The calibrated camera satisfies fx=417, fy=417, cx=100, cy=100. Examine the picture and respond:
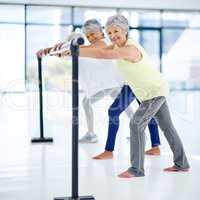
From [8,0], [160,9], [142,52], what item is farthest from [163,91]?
[160,9]

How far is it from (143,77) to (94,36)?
0.72 metres

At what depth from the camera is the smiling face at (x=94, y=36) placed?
3.19 m

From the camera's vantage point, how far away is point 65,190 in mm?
2443

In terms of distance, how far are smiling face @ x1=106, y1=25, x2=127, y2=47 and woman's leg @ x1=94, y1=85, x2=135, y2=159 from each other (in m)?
0.78

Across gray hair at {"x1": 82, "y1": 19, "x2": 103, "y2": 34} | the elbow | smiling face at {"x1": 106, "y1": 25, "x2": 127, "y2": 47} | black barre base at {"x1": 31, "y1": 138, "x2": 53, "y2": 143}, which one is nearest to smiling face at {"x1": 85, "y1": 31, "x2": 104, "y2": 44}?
gray hair at {"x1": 82, "y1": 19, "x2": 103, "y2": 34}

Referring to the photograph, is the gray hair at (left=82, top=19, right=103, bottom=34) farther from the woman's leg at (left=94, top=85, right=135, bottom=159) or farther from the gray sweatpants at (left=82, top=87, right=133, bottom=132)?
the gray sweatpants at (left=82, top=87, right=133, bottom=132)

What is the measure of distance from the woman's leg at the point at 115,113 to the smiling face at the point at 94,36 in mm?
490

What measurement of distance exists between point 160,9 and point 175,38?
3003 millimetres

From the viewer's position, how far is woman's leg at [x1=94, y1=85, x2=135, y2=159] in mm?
3309

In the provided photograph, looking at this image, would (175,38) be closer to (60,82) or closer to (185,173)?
(60,82)

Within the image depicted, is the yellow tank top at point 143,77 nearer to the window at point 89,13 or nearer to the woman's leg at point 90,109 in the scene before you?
the woman's leg at point 90,109

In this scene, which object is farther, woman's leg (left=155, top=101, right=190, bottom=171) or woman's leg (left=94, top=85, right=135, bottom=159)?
woman's leg (left=94, top=85, right=135, bottom=159)

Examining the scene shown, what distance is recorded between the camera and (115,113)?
332 cm

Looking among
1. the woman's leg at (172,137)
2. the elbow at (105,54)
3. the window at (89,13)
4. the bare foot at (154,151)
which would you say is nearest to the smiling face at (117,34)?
the elbow at (105,54)
